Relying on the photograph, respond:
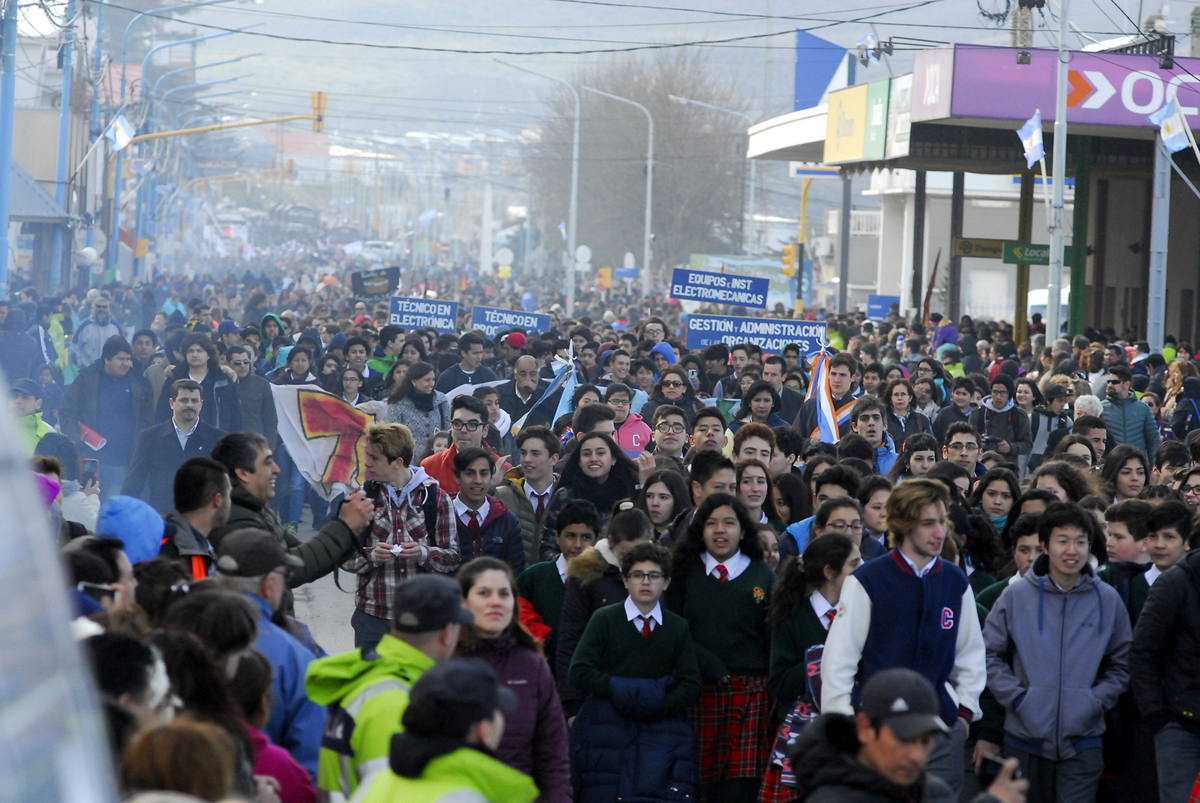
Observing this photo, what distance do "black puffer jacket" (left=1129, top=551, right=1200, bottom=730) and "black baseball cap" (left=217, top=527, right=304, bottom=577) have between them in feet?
10.3

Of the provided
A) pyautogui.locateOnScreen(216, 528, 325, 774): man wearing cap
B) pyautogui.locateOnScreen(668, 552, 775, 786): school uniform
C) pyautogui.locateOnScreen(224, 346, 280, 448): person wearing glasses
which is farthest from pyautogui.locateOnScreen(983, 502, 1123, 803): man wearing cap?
pyautogui.locateOnScreen(224, 346, 280, 448): person wearing glasses

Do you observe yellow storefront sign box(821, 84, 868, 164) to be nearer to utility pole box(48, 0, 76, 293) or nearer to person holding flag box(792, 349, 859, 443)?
utility pole box(48, 0, 76, 293)

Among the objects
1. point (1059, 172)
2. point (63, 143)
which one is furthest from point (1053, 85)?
point (63, 143)

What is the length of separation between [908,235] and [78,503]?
160ft

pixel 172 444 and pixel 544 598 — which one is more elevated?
pixel 172 444

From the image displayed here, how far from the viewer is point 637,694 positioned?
19.3 ft

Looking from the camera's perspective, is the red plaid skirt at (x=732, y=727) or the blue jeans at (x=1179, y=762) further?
the red plaid skirt at (x=732, y=727)

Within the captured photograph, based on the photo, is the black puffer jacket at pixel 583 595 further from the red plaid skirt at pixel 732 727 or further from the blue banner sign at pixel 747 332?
the blue banner sign at pixel 747 332

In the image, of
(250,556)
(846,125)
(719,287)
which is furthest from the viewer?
(846,125)

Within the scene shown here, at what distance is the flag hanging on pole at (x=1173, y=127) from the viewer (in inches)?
835

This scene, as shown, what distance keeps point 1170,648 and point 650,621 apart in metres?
1.96

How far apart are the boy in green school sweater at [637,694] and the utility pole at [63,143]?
2095cm

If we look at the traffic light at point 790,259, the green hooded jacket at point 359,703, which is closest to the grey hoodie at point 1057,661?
the green hooded jacket at point 359,703

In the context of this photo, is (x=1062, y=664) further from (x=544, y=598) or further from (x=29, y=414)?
(x=29, y=414)
